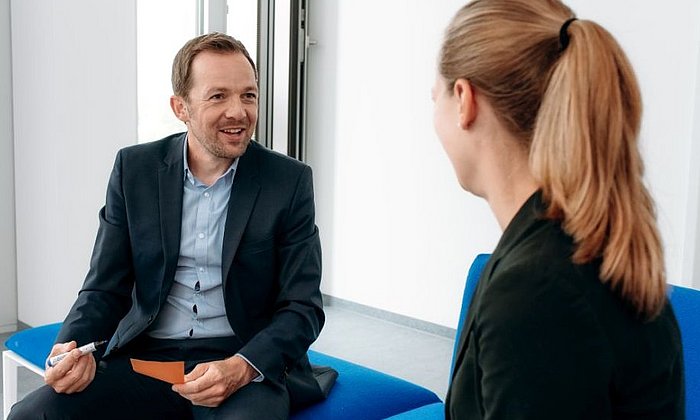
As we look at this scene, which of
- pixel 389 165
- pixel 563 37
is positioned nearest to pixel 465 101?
pixel 563 37

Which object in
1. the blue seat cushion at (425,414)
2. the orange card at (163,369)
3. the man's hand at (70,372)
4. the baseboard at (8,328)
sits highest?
the orange card at (163,369)

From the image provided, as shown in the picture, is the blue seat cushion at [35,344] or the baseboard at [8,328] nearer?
the blue seat cushion at [35,344]

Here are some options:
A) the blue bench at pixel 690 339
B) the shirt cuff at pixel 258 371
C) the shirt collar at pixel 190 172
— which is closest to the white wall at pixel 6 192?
the shirt collar at pixel 190 172

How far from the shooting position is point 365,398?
204 cm

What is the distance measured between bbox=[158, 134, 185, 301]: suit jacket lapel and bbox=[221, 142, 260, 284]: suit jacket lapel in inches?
5.1

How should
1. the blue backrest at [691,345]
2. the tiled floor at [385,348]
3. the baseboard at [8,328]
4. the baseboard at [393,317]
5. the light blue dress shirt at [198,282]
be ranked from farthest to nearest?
the baseboard at [393,317], the baseboard at [8,328], the tiled floor at [385,348], the light blue dress shirt at [198,282], the blue backrest at [691,345]

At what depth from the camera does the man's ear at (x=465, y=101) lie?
1.00m

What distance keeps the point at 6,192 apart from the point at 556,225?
140 inches

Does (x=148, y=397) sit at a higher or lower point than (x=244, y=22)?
lower

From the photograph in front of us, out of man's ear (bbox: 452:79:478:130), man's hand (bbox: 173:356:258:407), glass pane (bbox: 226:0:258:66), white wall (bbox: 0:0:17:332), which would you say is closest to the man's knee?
man's hand (bbox: 173:356:258:407)

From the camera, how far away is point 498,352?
0.86m

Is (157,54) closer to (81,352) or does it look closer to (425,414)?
(81,352)

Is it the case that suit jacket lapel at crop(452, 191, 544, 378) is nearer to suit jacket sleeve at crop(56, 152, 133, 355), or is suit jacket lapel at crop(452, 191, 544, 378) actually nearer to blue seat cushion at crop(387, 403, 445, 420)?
blue seat cushion at crop(387, 403, 445, 420)

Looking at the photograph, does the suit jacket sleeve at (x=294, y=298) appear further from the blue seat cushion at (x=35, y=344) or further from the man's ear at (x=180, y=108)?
the blue seat cushion at (x=35, y=344)
